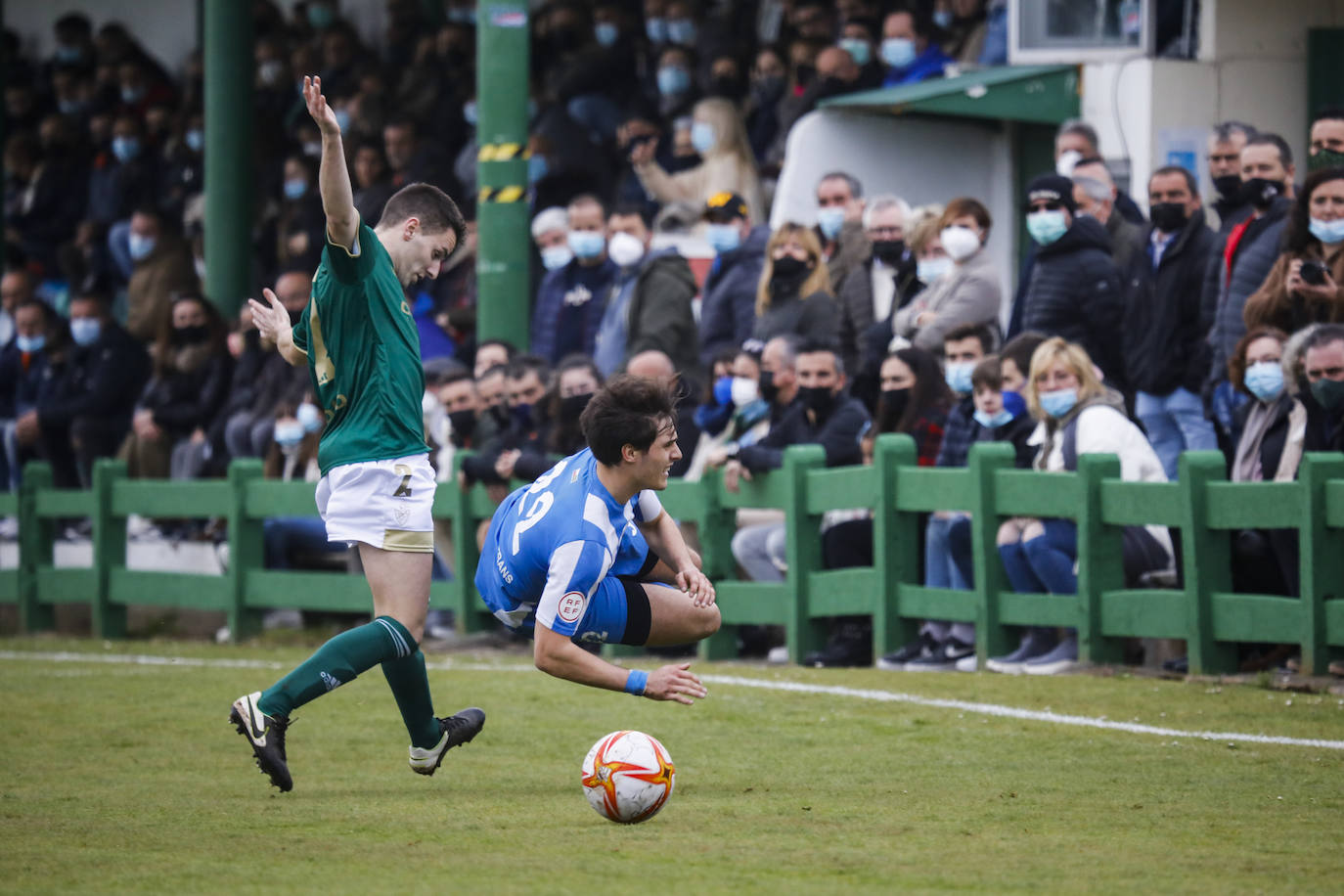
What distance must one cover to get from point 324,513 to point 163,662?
573 cm

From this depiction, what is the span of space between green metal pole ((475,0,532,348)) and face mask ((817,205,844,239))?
2.07 metres

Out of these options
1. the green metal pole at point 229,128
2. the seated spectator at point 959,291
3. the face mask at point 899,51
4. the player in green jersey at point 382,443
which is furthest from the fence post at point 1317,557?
the green metal pole at point 229,128

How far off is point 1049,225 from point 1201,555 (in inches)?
91.0

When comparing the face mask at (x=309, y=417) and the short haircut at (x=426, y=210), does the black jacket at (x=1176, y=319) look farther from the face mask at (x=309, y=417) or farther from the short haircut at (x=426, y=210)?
the face mask at (x=309, y=417)

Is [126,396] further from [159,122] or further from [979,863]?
[979,863]

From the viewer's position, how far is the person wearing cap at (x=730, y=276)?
13.1 meters

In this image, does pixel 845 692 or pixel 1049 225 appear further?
pixel 1049 225

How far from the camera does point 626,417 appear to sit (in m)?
6.96

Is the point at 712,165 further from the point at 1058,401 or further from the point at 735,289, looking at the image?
the point at 1058,401

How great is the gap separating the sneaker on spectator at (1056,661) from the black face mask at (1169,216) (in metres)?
2.22

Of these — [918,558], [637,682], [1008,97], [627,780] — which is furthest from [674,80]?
[627,780]

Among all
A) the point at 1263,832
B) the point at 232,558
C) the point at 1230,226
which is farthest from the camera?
the point at 232,558

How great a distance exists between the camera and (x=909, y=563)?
1102 centimetres

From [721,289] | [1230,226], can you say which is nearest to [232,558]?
[721,289]
